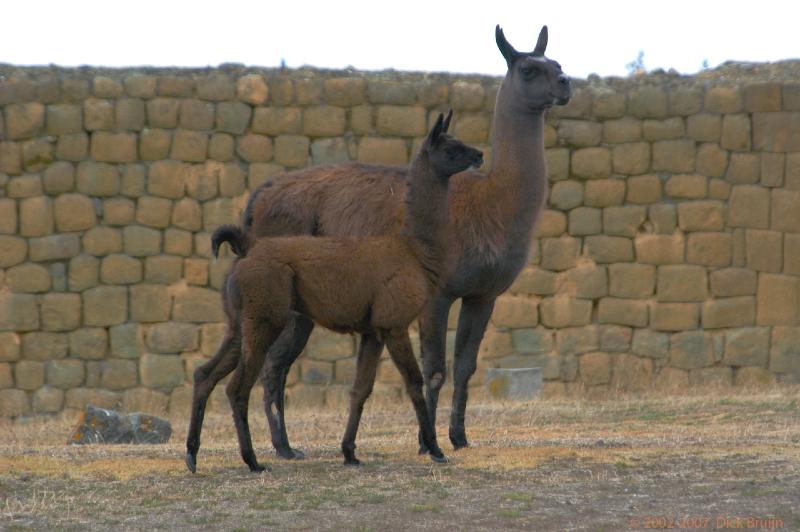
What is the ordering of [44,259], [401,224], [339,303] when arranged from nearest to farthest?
1. [339,303]
2. [401,224]
3. [44,259]

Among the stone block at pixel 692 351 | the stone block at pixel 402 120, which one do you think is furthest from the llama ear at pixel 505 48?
the stone block at pixel 692 351

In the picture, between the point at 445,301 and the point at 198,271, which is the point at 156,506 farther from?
the point at 198,271

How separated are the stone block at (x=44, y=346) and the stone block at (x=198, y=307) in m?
1.19

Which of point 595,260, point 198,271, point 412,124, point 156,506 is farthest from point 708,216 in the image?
point 156,506

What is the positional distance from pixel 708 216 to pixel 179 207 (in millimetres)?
5630

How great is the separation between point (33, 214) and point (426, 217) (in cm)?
729

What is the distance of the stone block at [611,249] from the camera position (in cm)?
1535

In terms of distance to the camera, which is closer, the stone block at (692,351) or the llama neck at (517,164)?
the llama neck at (517,164)

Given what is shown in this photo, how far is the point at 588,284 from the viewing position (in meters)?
15.3

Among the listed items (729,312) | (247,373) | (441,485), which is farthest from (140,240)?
(441,485)

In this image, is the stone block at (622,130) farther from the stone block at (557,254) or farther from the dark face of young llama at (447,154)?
the dark face of young llama at (447,154)

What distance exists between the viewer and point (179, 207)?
1505 centimetres

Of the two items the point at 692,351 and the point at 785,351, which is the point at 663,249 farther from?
the point at 785,351

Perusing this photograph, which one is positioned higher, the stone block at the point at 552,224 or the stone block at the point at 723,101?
the stone block at the point at 723,101
